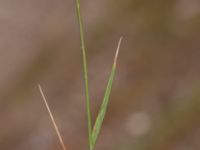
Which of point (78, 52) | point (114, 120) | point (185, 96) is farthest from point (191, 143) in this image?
point (78, 52)

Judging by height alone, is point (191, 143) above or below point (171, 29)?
below

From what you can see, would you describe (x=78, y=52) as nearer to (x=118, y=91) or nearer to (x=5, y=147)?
(x=118, y=91)

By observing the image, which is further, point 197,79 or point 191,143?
point 197,79

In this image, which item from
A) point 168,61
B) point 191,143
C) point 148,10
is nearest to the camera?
point 191,143

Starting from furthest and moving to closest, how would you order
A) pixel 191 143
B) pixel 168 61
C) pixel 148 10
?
1. pixel 148 10
2. pixel 168 61
3. pixel 191 143

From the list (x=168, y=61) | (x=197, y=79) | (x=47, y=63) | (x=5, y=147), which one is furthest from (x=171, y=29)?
(x=5, y=147)

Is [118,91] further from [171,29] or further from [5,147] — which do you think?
[5,147]
